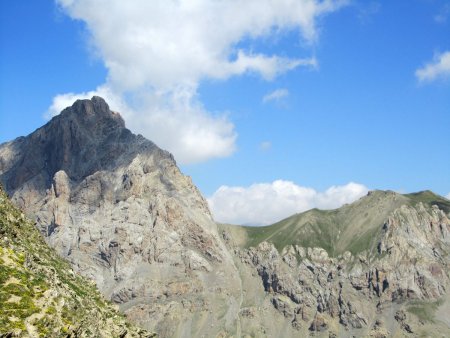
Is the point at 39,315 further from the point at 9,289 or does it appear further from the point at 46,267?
the point at 46,267

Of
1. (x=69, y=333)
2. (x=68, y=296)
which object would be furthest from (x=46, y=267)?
(x=69, y=333)

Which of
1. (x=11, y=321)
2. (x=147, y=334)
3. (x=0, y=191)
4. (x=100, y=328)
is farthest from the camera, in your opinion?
(x=0, y=191)

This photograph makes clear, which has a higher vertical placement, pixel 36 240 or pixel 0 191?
pixel 0 191

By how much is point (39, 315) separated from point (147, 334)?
28.3 meters

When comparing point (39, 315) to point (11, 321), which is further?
point (39, 315)

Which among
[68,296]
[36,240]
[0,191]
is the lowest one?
[68,296]

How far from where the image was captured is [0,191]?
9125 cm

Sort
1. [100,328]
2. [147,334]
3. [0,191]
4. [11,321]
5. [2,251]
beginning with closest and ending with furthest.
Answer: [11,321] < [2,251] < [100,328] < [147,334] < [0,191]

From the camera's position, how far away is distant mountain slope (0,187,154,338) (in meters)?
57.6

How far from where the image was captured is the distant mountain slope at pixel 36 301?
57.6 metres

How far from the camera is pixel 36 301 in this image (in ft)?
202

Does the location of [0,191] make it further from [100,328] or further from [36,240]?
[100,328]

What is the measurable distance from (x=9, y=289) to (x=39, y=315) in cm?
430

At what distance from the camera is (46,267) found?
75.6 metres
